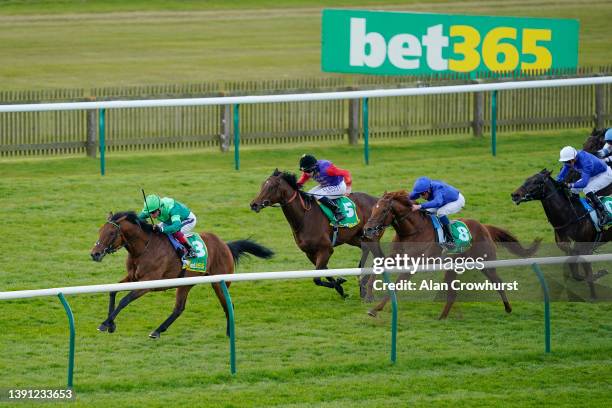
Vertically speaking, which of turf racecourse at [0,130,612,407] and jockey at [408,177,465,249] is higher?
jockey at [408,177,465,249]

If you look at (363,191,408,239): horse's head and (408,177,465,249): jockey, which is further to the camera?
(408,177,465,249): jockey

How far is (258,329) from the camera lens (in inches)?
498

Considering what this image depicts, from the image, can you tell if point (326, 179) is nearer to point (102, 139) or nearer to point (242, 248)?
point (242, 248)

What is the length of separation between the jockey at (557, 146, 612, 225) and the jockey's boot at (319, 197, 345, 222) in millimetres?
2367

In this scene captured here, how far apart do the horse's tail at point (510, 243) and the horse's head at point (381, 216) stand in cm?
132

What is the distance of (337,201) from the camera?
14.1 m

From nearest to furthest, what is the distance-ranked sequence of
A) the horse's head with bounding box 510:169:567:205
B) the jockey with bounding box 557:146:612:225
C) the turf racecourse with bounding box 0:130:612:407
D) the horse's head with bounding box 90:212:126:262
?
1. the turf racecourse with bounding box 0:130:612:407
2. the horse's head with bounding box 90:212:126:262
3. the horse's head with bounding box 510:169:567:205
4. the jockey with bounding box 557:146:612:225

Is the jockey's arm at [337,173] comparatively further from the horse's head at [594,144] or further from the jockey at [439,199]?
the horse's head at [594,144]

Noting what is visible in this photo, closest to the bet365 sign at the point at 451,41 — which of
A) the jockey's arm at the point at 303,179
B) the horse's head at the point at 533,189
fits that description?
the horse's head at the point at 533,189

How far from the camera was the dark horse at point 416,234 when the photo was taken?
12930 millimetres

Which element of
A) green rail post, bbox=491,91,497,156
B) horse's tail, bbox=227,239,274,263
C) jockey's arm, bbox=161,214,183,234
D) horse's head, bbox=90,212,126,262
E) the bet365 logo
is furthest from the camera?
the bet365 logo

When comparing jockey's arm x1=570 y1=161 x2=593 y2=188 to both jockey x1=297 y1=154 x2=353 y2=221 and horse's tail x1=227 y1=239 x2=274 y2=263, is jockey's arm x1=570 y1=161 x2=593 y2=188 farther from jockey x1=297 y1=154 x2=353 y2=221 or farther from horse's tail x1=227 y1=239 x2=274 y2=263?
horse's tail x1=227 y1=239 x2=274 y2=263

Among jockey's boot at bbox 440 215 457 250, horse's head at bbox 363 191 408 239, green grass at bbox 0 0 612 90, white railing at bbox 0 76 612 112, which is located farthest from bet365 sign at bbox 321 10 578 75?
horse's head at bbox 363 191 408 239

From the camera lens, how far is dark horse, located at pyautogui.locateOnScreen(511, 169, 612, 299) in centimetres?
1398
